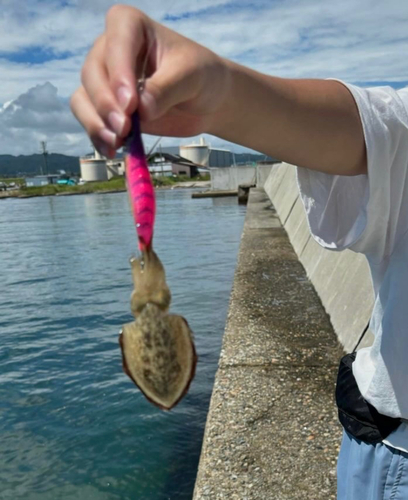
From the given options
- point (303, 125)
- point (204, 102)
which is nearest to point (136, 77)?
point (204, 102)

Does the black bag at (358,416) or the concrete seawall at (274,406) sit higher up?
the black bag at (358,416)

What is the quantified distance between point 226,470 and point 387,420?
1.56 m

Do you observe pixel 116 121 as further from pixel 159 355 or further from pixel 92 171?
pixel 92 171

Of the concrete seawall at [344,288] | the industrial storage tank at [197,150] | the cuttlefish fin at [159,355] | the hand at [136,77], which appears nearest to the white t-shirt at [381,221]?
the hand at [136,77]

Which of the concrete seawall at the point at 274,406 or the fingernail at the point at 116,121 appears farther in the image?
the concrete seawall at the point at 274,406

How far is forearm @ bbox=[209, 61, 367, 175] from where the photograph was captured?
1.30 metres

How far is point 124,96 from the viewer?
34.7 inches

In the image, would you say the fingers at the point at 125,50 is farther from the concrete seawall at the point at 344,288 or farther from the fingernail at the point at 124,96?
the concrete seawall at the point at 344,288

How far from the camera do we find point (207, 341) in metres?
8.33

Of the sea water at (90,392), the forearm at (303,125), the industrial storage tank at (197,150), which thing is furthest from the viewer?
the industrial storage tank at (197,150)

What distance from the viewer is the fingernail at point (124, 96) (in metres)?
0.88

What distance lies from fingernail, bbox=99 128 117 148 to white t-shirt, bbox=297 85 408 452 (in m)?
0.77

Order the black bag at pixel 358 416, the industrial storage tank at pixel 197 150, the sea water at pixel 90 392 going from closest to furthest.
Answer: the black bag at pixel 358 416, the sea water at pixel 90 392, the industrial storage tank at pixel 197 150

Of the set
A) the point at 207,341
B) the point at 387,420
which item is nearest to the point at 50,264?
the point at 207,341
